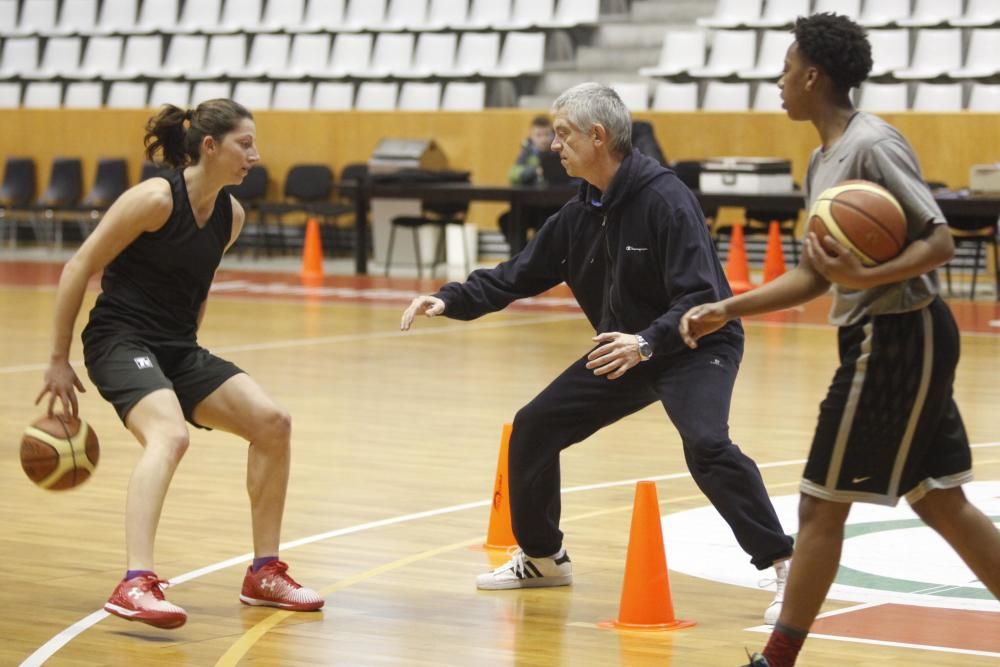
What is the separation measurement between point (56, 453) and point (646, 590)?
198cm

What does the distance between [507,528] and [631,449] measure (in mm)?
2544

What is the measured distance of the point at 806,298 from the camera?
14.8 ft

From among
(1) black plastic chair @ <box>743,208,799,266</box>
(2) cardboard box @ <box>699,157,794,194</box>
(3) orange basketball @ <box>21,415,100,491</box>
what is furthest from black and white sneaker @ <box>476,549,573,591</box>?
(1) black plastic chair @ <box>743,208,799,266</box>

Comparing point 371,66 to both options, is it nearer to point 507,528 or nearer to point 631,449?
point 631,449

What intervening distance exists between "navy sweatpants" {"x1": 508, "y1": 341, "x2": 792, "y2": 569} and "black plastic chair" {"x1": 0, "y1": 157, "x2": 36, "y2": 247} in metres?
19.6

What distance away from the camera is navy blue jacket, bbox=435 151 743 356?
220 inches

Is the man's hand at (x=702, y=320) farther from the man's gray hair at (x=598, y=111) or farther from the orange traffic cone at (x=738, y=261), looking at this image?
the orange traffic cone at (x=738, y=261)

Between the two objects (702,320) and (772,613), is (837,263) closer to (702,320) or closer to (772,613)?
(702,320)

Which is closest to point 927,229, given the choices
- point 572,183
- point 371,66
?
point 572,183

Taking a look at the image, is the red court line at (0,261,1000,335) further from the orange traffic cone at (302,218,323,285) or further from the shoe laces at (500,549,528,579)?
the shoe laces at (500,549,528,579)

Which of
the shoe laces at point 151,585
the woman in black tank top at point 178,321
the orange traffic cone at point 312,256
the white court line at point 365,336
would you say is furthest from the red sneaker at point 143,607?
the orange traffic cone at point 312,256

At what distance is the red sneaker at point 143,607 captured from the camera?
17.0 feet

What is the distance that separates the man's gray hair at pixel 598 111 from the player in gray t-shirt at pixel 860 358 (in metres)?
1.21

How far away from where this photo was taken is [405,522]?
289 inches
